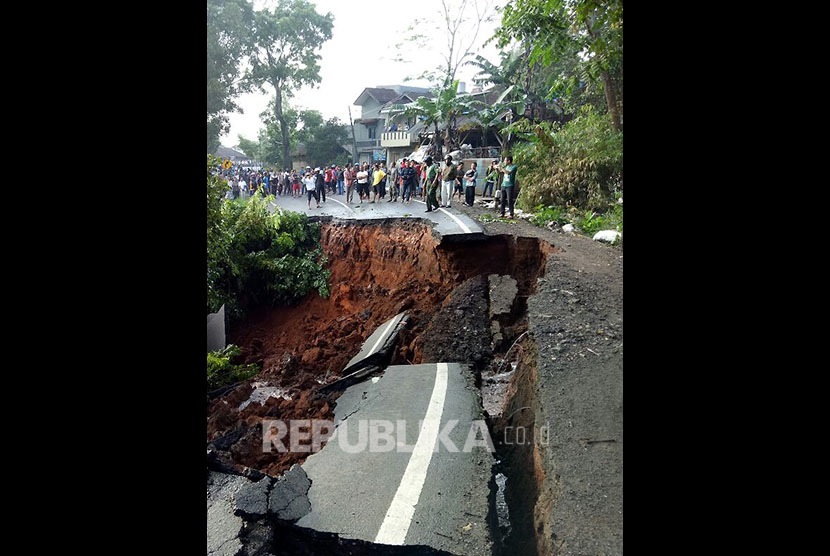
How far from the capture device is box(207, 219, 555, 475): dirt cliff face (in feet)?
17.0

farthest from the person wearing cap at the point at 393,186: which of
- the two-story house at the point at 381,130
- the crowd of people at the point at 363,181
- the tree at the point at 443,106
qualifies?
the two-story house at the point at 381,130

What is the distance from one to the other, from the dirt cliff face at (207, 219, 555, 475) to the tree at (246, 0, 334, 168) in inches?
130

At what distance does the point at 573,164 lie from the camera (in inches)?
411

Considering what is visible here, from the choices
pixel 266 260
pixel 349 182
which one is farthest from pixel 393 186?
pixel 266 260

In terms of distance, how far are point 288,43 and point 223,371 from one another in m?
7.28

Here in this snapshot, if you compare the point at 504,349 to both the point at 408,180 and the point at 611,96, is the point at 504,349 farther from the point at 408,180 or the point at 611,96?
the point at 408,180

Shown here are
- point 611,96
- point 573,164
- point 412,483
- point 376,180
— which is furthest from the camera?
point 376,180

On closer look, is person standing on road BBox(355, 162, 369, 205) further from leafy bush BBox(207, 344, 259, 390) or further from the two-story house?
leafy bush BBox(207, 344, 259, 390)

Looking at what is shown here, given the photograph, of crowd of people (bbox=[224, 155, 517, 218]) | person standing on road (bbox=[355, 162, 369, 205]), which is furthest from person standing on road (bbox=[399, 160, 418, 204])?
person standing on road (bbox=[355, 162, 369, 205])

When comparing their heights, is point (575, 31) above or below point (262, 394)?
above

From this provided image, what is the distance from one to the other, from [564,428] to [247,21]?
36.6ft
